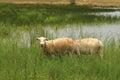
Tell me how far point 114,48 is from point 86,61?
7.62 feet

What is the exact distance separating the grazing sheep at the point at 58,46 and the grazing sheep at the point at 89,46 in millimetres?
228

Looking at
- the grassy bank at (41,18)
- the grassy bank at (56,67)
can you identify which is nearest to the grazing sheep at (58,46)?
the grassy bank at (56,67)

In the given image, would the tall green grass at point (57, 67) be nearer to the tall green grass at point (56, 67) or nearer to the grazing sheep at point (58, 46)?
the tall green grass at point (56, 67)

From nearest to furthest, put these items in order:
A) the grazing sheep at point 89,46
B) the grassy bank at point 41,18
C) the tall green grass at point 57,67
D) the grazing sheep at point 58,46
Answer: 1. the tall green grass at point 57,67
2. the grazing sheep at point 89,46
3. the grazing sheep at point 58,46
4. the grassy bank at point 41,18

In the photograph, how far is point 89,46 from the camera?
38.9 ft

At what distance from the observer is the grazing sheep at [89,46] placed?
467 inches

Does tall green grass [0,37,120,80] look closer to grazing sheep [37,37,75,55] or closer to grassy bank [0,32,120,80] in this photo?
grassy bank [0,32,120,80]

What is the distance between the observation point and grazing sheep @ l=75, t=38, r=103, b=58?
11.9 m

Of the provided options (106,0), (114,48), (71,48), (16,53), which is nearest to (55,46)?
(71,48)

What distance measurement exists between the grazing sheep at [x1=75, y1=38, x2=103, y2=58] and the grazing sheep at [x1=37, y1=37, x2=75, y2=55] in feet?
0.75

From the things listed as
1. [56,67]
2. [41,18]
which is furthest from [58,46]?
[41,18]

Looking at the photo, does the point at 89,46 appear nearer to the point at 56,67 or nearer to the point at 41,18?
the point at 56,67

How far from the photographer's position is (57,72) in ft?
31.3

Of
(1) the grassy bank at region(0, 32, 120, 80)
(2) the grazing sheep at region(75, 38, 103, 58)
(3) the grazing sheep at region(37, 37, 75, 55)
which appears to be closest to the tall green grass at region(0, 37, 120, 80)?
(1) the grassy bank at region(0, 32, 120, 80)
